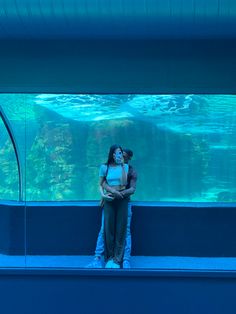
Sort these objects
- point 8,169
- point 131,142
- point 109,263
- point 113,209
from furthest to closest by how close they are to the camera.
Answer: point 131,142, point 8,169, point 113,209, point 109,263

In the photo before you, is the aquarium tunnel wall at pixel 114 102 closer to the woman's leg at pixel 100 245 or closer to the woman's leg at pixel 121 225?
the woman's leg at pixel 100 245

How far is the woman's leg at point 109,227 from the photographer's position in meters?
5.29

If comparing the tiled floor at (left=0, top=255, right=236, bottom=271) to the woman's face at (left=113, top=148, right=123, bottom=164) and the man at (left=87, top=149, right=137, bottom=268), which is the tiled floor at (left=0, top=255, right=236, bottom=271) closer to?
the man at (left=87, top=149, right=137, bottom=268)

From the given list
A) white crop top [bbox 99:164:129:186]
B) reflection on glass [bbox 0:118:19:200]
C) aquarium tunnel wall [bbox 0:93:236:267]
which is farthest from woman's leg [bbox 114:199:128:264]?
aquarium tunnel wall [bbox 0:93:236:267]

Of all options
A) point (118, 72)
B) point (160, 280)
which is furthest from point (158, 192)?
point (160, 280)

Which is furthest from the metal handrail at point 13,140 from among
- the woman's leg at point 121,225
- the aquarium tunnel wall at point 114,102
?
the woman's leg at point 121,225

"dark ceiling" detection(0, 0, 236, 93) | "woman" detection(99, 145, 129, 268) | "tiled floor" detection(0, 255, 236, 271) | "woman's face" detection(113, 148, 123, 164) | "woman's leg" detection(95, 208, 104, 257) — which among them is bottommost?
"tiled floor" detection(0, 255, 236, 271)

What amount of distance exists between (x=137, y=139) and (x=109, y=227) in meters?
4.61

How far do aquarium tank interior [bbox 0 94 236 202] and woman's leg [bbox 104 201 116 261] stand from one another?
13.3 feet

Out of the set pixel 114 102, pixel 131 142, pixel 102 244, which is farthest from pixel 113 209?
pixel 114 102

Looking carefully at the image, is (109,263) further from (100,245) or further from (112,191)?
(112,191)

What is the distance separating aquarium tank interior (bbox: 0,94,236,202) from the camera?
9.59 m

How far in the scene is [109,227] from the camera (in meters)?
5.29

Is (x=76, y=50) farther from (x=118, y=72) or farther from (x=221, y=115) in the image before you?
(x=221, y=115)
